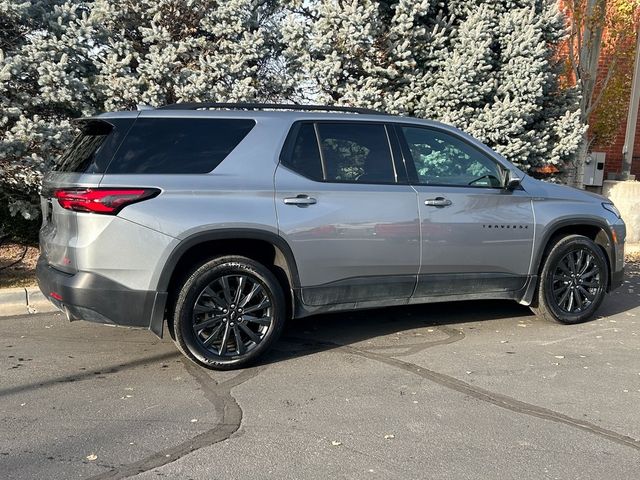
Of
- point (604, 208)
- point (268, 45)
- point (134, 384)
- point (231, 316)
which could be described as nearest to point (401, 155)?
point (231, 316)

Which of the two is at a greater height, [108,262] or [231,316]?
[108,262]

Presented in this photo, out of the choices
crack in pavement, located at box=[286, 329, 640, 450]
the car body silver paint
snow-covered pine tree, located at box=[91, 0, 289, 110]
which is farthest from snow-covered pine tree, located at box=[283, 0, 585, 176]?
crack in pavement, located at box=[286, 329, 640, 450]

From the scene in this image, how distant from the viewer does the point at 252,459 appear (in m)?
3.35

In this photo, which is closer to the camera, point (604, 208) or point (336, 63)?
point (604, 208)

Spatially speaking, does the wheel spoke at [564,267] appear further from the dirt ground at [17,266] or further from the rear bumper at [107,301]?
the dirt ground at [17,266]

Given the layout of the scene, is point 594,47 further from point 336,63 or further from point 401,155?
point 401,155

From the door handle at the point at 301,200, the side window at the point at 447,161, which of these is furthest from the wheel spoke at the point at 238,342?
the side window at the point at 447,161

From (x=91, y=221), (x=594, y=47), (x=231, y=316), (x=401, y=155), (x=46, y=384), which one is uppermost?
(x=594, y=47)

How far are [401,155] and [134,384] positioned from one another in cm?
274

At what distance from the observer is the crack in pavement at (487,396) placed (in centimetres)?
376

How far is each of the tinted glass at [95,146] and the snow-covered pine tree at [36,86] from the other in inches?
83.5

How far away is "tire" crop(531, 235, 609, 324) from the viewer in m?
5.90

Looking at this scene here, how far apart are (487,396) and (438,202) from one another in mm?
1673

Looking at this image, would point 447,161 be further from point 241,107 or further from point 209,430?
point 209,430
